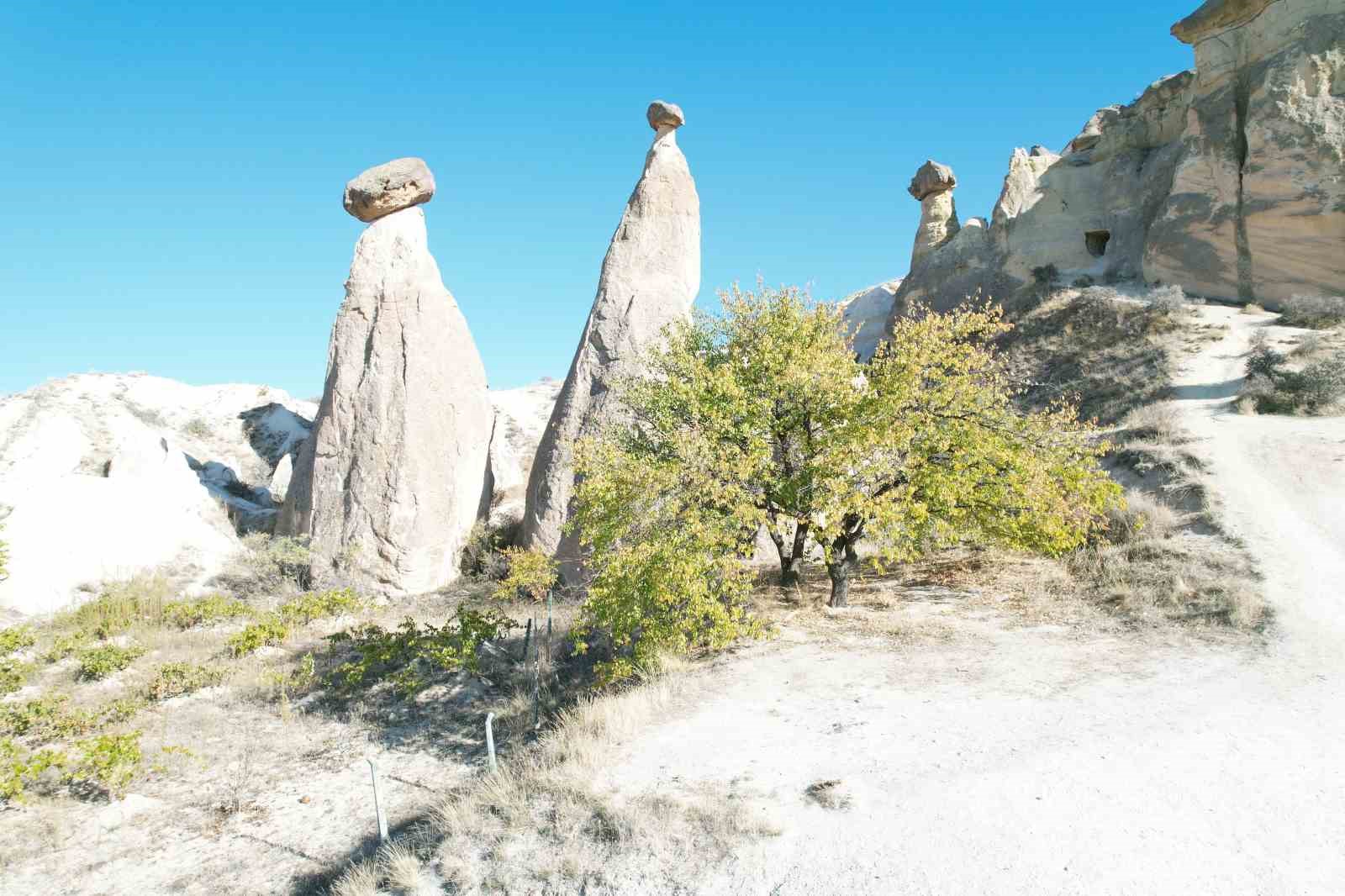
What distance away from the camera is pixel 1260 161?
1717cm

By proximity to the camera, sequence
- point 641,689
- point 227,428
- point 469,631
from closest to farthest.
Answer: point 641,689, point 469,631, point 227,428

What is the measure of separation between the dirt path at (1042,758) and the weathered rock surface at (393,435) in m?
7.48

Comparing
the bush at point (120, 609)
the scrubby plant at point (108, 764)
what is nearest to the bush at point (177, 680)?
the scrubby plant at point (108, 764)

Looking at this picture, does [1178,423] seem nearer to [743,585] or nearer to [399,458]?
[743,585]

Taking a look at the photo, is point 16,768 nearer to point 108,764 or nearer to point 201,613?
point 108,764

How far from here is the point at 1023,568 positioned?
988 cm

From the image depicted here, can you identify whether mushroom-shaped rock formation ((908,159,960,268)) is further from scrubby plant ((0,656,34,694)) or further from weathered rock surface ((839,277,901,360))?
scrubby plant ((0,656,34,694))

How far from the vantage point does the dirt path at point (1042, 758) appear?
3.90 m

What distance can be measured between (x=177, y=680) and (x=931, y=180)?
79.9 ft

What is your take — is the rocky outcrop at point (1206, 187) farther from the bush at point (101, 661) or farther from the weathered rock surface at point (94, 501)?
the bush at point (101, 661)

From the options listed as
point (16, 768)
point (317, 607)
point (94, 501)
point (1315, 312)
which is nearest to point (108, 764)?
point (16, 768)

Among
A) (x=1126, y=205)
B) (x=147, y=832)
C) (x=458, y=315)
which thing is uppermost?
(x=1126, y=205)

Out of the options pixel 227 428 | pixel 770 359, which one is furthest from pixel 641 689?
pixel 227 428

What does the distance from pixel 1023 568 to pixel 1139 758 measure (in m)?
5.30
